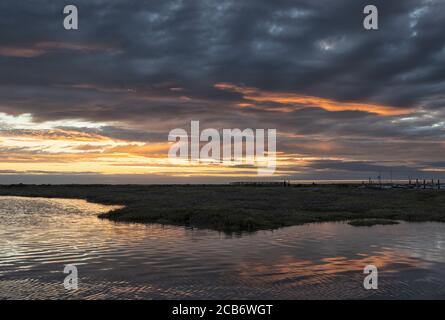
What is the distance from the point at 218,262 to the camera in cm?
2544

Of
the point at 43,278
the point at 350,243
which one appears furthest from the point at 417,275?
the point at 43,278

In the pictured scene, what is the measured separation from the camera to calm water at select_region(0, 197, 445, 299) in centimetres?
1940

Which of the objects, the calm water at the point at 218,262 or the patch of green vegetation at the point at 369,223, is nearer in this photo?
the calm water at the point at 218,262

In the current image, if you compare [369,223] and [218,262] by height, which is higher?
[369,223]

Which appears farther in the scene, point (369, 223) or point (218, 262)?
point (369, 223)

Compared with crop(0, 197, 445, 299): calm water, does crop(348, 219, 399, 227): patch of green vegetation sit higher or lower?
higher

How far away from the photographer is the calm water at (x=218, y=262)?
19.4 m

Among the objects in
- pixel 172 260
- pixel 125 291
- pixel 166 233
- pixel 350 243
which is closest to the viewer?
pixel 125 291

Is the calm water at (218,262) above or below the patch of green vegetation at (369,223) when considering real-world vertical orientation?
below

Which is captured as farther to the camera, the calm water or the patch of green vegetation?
the patch of green vegetation
